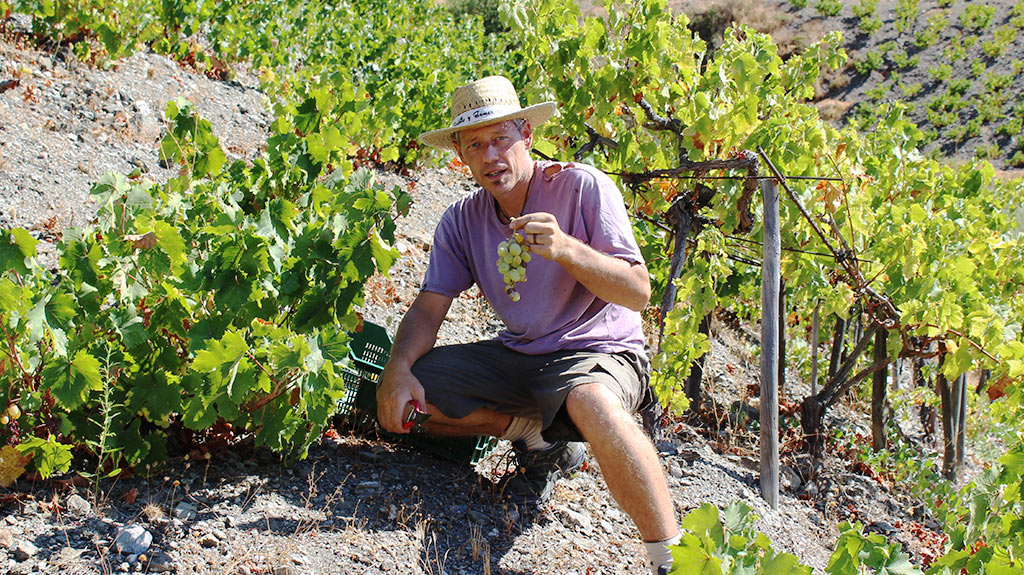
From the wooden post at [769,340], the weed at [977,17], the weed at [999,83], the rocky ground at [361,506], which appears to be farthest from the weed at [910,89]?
the wooden post at [769,340]

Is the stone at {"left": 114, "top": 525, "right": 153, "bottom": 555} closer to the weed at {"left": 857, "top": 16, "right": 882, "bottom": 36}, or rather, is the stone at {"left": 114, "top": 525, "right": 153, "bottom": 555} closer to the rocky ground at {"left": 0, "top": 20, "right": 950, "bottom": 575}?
the rocky ground at {"left": 0, "top": 20, "right": 950, "bottom": 575}

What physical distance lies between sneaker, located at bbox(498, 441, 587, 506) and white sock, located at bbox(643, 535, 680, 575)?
2.20ft

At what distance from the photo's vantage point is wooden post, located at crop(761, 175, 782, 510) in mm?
3188

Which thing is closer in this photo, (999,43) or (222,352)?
(222,352)

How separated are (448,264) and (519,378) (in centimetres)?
43

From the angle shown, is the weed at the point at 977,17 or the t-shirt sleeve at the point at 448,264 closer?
the t-shirt sleeve at the point at 448,264

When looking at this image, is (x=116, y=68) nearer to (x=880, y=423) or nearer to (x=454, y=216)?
(x=454, y=216)

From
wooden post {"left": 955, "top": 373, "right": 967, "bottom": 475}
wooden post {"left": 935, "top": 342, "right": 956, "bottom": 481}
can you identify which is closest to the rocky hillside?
wooden post {"left": 955, "top": 373, "right": 967, "bottom": 475}

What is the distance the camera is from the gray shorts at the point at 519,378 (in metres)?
2.48

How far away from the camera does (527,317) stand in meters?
2.67

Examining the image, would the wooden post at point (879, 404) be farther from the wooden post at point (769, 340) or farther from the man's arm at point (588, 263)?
the man's arm at point (588, 263)

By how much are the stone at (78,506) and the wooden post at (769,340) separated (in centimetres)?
231

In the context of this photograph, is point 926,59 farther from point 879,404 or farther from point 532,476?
point 532,476

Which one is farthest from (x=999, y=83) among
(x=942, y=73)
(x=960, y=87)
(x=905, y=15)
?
(x=905, y=15)
